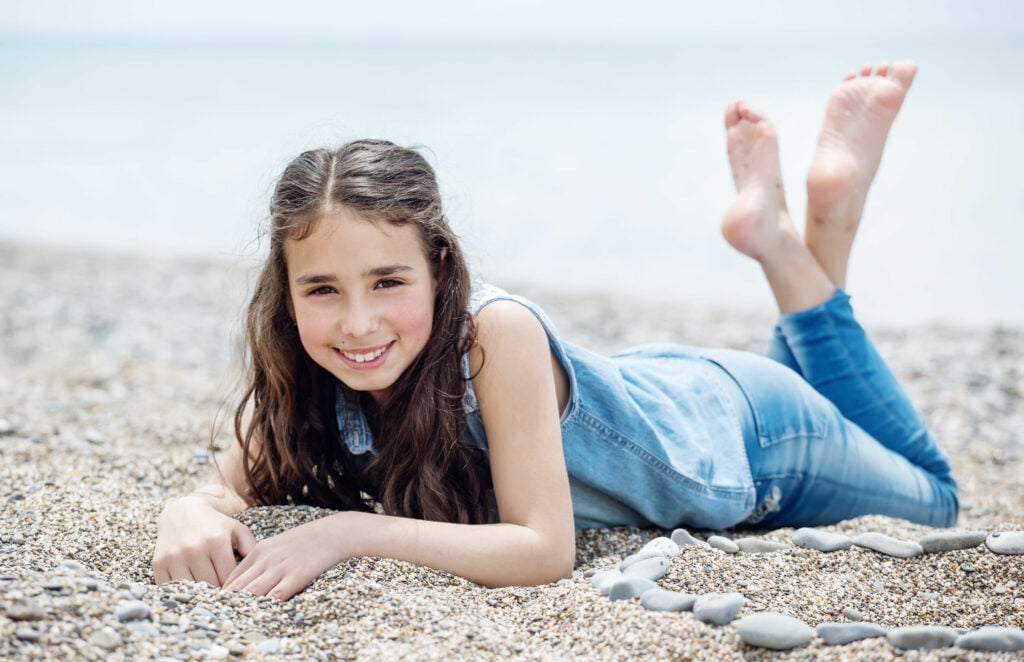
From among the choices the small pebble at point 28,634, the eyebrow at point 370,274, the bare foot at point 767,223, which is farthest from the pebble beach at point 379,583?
the bare foot at point 767,223

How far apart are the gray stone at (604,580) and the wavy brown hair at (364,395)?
516mm

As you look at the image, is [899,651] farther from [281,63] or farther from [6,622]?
[281,63]

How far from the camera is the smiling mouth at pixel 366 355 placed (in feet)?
9.93

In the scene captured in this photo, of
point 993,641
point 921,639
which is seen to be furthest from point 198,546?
point 993,641

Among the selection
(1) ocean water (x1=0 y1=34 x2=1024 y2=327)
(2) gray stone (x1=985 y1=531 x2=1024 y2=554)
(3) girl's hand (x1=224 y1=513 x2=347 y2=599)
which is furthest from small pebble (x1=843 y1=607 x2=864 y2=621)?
(1) ocean water (x1=0 y1=34 x2=1024 y2=327)

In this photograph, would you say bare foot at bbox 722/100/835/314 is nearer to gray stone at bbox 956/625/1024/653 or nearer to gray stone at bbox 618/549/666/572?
gray stone at bbox 618/549/666/572

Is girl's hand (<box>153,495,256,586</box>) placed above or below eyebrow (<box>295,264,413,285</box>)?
below

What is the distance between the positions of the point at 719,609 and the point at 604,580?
1.41 ft

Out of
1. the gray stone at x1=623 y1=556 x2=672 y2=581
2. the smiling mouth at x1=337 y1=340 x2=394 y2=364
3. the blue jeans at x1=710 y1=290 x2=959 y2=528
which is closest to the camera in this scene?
the gray stone at x1=623 y1=556 x2=672 y2=581

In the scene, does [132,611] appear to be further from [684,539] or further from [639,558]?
[684,539]

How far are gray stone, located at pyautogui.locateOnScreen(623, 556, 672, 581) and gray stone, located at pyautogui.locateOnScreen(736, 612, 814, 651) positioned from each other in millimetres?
538

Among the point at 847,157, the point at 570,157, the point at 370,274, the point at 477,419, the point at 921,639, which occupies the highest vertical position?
the point at 570,157

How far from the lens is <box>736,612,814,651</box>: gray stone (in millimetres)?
2328

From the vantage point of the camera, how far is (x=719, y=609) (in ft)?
8.09
